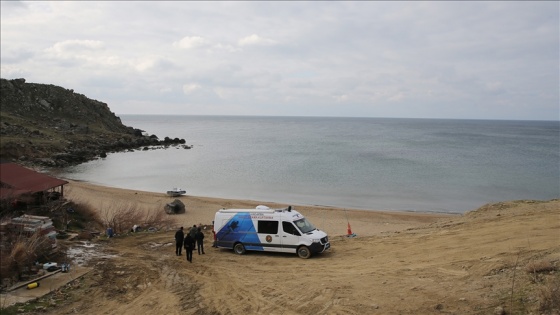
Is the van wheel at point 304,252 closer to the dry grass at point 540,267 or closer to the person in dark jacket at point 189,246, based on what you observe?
the person in dark jacket at point 189,246

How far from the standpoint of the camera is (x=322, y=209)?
35.2 metres

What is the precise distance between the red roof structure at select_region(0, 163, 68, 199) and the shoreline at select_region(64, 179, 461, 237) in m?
5.38

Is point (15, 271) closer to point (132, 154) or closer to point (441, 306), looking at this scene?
point (441, 306)

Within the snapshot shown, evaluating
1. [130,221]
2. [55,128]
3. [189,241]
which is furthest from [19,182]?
[55,128]

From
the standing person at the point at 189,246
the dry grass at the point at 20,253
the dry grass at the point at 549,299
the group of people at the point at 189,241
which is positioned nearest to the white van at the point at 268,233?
the group of people at the point at 189,241

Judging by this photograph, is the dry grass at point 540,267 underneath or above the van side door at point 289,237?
above

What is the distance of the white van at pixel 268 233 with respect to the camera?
1773cm

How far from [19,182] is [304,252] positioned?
48.6 feet

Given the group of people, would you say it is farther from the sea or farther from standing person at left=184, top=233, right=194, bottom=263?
the sea

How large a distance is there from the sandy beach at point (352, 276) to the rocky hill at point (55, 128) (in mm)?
45861

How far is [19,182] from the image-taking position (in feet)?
70.9

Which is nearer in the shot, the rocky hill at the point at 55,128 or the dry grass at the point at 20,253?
the dry grass at the point at 20,253

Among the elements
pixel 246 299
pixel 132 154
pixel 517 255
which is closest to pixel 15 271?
pixel 246 299

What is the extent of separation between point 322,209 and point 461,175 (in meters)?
30.1
